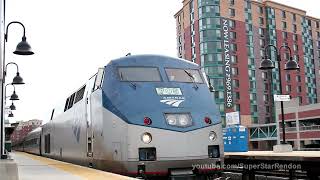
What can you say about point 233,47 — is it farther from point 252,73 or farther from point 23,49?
point 23,49

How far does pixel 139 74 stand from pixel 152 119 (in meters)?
1.58

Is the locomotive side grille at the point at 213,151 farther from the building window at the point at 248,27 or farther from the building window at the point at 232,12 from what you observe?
the building window at the point at 248,27

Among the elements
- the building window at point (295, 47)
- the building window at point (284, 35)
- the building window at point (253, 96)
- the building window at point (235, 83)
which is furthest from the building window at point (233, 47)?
the building window at point (295, 47)

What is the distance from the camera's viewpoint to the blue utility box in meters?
21.1

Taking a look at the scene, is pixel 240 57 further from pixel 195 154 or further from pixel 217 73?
pixel 195 154

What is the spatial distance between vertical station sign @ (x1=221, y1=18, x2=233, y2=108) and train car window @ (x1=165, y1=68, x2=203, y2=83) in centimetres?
6665

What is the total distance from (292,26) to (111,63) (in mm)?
86871

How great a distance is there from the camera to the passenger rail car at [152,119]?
985cm

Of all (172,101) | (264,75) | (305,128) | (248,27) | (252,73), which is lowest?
(305,128)

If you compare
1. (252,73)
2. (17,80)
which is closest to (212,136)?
(17,80)

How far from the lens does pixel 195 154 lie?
10102 millimetres

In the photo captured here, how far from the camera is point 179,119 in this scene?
10.2 meters

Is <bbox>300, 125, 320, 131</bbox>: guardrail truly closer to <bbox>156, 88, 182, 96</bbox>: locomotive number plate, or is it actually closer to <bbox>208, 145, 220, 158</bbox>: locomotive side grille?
<bbox>208, 145, 220, 158</bbox>: locomotive side grille

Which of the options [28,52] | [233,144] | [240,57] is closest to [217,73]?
[240,57]
